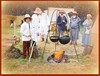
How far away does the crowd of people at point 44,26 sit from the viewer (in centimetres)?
305

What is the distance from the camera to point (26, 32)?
3049 mm

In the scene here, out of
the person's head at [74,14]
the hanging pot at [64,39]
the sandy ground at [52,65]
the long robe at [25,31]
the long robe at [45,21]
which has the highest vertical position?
the person's head at [74,14]

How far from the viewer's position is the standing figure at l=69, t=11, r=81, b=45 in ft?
10.1

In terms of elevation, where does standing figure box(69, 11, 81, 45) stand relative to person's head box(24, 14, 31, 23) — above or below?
below

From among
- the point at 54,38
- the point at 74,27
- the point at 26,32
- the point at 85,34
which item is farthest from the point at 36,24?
the point at 85,34

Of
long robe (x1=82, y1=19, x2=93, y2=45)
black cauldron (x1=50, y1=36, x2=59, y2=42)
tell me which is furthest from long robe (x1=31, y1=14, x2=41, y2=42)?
long robe (x1=82, y1=19, x2=93, y2=45)

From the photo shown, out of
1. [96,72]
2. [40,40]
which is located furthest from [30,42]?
[96,72]

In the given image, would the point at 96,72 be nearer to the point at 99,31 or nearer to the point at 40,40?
the point at 99,31

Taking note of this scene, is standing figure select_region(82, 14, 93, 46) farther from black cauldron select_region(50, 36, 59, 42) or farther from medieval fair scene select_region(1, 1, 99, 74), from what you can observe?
black cauldron select_region(50, 36, 59, 42)

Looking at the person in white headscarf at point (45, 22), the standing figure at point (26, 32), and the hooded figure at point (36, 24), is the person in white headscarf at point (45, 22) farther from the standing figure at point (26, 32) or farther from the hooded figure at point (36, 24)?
the standing figure at point (26, 32)

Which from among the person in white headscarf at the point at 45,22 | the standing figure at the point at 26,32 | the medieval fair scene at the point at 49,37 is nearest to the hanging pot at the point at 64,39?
the medieval fair scene at the point at 49,37

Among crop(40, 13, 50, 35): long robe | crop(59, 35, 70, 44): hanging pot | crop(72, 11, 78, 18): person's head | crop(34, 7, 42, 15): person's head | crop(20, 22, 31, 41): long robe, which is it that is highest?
crop(34, 7, 42, 15): person's head

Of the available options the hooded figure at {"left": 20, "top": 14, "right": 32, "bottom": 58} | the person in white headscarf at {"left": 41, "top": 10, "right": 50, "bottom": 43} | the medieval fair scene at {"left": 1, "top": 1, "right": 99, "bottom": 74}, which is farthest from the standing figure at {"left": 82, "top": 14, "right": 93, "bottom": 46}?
the hooded figure at {"left": 20, "top": 14, "right": 32, "bottom": 58}

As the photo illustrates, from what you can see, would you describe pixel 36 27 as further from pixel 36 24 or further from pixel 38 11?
pixel 38 11
